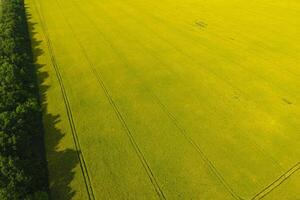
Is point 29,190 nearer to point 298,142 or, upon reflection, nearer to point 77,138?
point 77,138

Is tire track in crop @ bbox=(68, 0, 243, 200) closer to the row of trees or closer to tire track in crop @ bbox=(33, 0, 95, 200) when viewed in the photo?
tire track in crop @ bbox=(33, 0, 95, 200)

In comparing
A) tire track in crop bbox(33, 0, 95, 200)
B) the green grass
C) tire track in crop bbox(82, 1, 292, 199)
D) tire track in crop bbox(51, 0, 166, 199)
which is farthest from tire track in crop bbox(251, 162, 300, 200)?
tire track in crop bbox(33, 0, 95, 200)

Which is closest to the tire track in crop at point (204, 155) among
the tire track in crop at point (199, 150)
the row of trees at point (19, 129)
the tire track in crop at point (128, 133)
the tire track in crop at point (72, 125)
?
the tire track in crop at point (199, 150)

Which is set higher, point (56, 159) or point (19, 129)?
point (19, 129)

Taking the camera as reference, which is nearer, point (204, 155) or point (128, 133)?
point (204, 155)

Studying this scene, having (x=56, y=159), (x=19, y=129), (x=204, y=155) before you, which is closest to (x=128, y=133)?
(x=56, y=159)

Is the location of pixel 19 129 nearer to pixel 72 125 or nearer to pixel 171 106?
pixel 72 125

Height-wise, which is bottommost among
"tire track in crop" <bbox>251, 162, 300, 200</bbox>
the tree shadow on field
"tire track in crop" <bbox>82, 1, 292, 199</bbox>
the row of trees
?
"tire track in crop" <bbox>251, 162, 300, 200</bbox>

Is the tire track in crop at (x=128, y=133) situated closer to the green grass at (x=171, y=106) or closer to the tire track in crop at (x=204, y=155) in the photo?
the green grass at (x=171, y=106)
